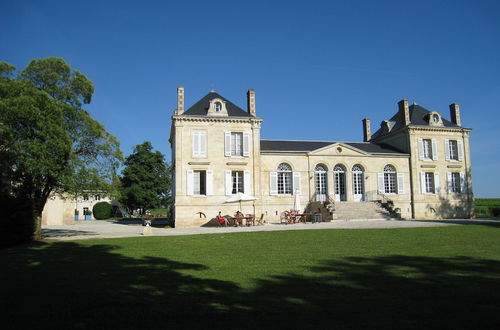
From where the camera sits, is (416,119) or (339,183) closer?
(339,183)

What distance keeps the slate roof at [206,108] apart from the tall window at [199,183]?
13.5 ft

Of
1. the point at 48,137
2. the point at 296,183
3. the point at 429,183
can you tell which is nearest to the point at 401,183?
the point at 429,183

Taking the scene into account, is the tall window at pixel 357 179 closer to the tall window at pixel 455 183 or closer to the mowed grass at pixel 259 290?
the tall window at pixel 455 183

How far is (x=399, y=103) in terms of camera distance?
31.2 m

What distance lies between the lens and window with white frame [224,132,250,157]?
25.9 m

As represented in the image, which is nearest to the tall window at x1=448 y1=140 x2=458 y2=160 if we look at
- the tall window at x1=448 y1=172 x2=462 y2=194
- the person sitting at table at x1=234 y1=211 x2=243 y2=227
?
the tall window at x1=448 y1=172 x2=462 y2=194

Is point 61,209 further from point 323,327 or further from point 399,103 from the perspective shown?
point 323,327

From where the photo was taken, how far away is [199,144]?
25.6m

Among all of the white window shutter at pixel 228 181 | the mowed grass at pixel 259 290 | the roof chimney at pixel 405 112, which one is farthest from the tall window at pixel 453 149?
the mowed grass at pixel 259 290

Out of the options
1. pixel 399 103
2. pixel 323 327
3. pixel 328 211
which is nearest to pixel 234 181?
pixel 328 211

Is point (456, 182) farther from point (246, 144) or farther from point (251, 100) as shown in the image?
point (251, 100)

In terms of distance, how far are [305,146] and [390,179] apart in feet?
23.6

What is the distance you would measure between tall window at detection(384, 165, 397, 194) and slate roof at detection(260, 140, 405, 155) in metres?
1.34

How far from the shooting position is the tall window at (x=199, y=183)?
25.6 m
